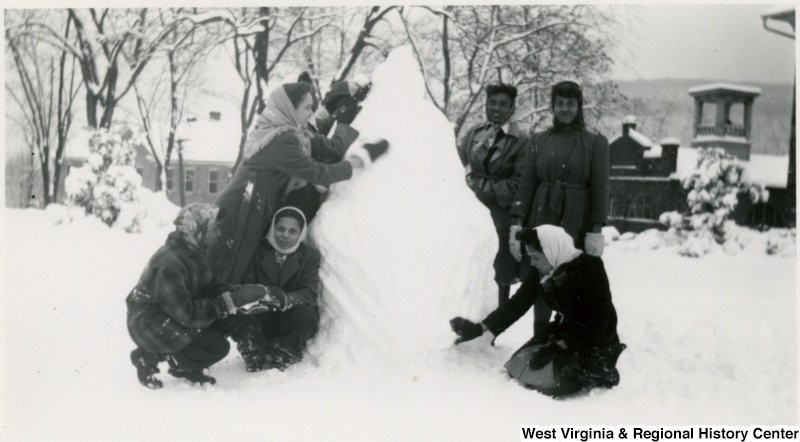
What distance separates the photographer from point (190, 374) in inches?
112

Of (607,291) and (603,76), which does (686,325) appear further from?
(603,76)

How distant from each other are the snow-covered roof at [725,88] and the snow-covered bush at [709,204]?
2.67ft

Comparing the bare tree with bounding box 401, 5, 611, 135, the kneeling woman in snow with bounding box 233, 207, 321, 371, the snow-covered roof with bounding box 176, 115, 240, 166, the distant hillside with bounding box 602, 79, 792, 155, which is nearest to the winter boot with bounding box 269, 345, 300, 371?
the kneeling woman in snow with bounding box 233, 207, 321, 371

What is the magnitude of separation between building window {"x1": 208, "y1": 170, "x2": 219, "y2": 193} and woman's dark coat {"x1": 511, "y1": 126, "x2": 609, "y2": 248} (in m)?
2.47

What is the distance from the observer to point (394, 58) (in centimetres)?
346

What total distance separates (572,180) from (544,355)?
3.13ft

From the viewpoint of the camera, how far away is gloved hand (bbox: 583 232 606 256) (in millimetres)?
3172

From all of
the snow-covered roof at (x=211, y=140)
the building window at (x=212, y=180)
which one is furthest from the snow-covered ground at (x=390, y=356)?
the snow-covered roof at (x=211, y=140)

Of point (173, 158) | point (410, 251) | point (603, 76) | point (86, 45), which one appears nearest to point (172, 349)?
point (410, 251)

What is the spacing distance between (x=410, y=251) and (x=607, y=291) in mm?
925

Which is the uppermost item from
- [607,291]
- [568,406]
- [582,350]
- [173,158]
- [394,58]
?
[394,58]

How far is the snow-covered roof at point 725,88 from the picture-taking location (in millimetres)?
4031

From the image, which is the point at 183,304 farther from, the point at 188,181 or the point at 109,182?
the point at 109,182

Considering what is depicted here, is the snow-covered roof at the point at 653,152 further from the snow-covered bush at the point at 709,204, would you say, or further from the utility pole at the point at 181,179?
the utility pole at the point at 181,179
